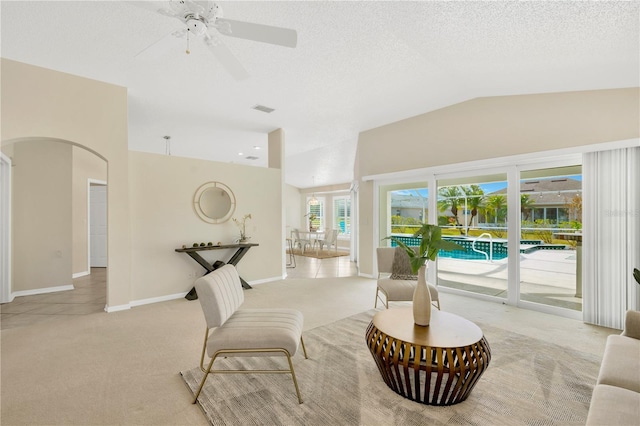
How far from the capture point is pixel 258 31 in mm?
2029

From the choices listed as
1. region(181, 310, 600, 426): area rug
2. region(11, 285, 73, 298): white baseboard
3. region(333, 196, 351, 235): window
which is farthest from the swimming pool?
region(11, 285, 73, 298): white baseboard

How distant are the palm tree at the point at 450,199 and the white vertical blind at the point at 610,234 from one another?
159 centimetres

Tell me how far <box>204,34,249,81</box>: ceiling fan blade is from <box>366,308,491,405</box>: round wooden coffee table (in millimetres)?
2498

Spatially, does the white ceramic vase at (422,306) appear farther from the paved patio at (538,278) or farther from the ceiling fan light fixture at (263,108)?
the ceiling fan light fixture at (263,108)

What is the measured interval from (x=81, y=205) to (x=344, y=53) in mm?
6645

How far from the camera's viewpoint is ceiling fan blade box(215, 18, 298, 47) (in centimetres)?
197

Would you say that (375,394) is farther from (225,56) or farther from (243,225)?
(243,225)

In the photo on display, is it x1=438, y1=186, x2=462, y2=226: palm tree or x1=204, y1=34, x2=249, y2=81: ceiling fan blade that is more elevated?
x1=204, y1=34, x2=249, y2=81: ceiling fan blade

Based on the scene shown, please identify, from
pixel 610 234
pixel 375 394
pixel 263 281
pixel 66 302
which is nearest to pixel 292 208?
pixel 263 281

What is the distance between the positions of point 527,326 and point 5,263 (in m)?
7.21

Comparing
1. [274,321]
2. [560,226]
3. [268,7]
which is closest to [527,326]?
[560,226]

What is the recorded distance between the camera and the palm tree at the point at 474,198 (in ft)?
14.6

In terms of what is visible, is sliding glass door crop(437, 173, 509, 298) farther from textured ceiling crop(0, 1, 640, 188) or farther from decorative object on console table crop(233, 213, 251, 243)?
decorative object on console table crop(233, 213, 251, 243)

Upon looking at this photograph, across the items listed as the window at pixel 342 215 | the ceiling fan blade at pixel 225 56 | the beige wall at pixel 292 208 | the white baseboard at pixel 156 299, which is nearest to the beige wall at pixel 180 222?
the white baseboard at pixel 156 299
